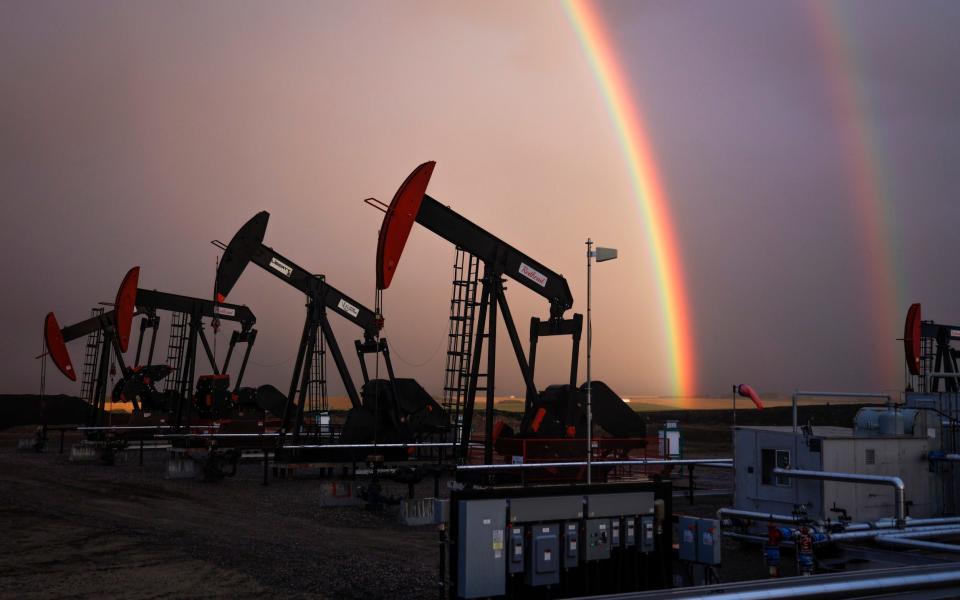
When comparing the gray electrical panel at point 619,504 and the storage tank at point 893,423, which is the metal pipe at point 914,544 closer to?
the gray electrical panel at point 619,504

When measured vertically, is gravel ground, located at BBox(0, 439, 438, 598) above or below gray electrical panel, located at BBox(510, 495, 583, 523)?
below

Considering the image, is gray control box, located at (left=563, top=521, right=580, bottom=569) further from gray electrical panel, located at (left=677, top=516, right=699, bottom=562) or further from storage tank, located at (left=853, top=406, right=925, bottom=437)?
storage tank, located at (left=853, top=406, right=925, bottom=437)

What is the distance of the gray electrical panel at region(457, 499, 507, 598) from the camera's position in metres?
8.27

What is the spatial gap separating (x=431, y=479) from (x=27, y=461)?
14226mm

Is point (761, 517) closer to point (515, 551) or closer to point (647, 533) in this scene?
point (647, 533)

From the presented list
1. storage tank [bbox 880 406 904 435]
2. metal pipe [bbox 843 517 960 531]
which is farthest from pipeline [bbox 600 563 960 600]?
storage tank [bbox 880 406 904 435]

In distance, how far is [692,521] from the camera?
374 inches

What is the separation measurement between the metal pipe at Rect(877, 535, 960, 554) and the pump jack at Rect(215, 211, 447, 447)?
14.0 meters

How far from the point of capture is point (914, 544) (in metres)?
10.2

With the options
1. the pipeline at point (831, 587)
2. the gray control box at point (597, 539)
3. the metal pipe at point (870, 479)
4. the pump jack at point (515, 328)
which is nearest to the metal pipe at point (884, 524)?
the metal pipe at point (870, 479)

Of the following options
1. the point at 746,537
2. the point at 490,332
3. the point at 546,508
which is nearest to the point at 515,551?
the point at 546,508

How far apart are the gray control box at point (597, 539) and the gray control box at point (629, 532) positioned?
255 mm

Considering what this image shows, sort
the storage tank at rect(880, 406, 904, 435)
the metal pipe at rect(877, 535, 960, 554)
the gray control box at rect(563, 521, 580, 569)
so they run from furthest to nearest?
the storage tank at rect(880, 406, 904, 435) → the metal pipe at rect(877, 535, 960, 554) → the gray control box at rect(563, 521, 580, 569)

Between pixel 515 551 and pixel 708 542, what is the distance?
2261 mm
